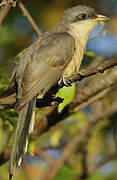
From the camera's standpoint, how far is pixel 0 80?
4.29 m

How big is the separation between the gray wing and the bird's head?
0.57 m

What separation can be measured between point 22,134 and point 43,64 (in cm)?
94

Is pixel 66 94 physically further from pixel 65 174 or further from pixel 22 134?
pixel 65 174

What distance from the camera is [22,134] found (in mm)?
3795

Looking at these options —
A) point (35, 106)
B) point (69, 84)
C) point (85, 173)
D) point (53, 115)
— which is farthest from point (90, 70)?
point (85, 173)

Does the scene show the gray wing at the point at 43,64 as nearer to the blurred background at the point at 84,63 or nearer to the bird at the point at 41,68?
the bird at the point at 41,68

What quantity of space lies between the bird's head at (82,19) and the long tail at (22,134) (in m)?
1.72

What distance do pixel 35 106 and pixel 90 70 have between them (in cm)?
93

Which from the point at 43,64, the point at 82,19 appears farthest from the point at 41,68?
the point at 82,19

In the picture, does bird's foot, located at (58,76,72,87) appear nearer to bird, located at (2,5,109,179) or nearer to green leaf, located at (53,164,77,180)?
bird, located at (2,5,109,179)

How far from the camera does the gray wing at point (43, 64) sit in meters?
4.07

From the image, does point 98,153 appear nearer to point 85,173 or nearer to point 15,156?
point 85,173

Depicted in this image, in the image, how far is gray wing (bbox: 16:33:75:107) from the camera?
4070mm

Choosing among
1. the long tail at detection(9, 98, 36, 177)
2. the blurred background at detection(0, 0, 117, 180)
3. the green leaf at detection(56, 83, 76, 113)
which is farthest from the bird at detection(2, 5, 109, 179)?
the blurred background at detection(0, 0, 117, 180)
